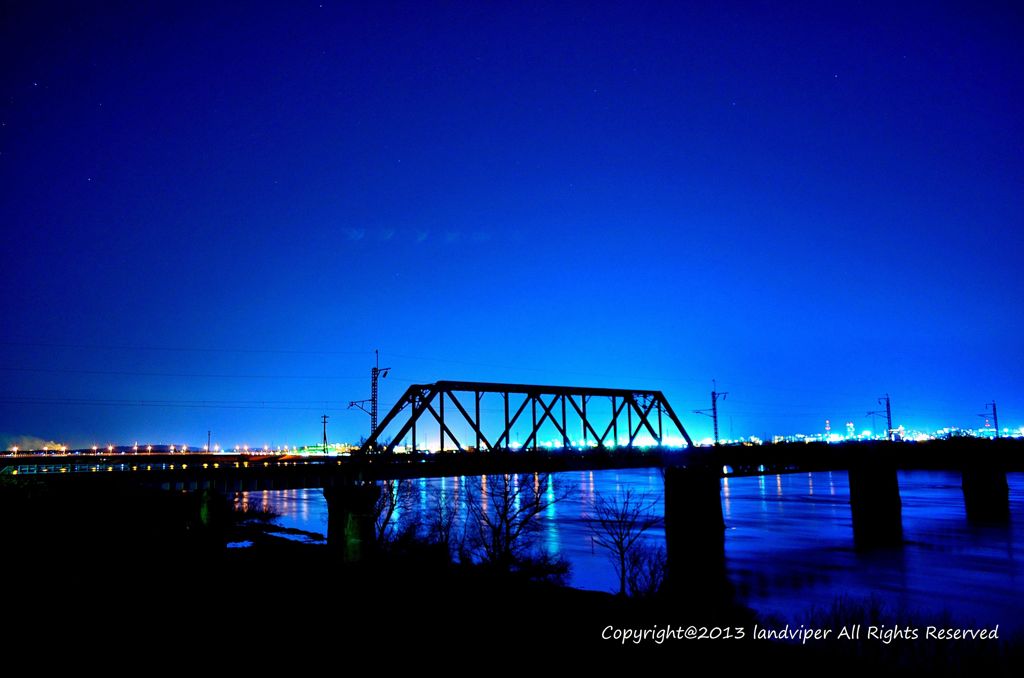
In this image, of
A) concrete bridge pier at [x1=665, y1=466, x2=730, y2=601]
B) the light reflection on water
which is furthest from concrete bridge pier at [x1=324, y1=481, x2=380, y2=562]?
concrete bridge pier at [x1=665, y1=466, x2=730, y2=601]

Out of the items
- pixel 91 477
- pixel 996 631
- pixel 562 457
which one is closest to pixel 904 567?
pixel 996 631

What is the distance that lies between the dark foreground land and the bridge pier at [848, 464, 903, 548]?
145 feet

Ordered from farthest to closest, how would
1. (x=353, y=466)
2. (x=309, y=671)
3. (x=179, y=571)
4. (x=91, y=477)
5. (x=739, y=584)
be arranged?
(x=353, y=466), (x=91, y=477), (x=739, y=584), (x=179, y=571), (x=309, y=671)

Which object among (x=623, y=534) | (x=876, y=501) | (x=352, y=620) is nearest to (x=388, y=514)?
(x=623, y=534)

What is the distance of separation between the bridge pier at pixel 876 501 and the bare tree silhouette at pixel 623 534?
20567 millimetres

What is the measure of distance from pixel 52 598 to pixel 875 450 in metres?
70.1

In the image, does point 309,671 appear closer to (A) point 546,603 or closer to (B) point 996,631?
(A) point 546,603

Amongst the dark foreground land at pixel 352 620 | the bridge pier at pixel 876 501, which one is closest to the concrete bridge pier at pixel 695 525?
the dark foreground land at pixel 352 620

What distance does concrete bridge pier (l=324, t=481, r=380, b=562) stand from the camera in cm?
3662

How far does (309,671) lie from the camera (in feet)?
48.7

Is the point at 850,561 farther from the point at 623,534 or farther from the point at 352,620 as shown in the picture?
the point at 352,620

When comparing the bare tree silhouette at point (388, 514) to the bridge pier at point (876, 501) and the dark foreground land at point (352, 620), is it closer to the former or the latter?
the dark foreground land at point (352, 620)

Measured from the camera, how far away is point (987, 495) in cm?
7581

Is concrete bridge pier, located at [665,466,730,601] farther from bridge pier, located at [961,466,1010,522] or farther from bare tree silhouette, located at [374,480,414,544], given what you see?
bridge pier, located at [961,466,1010,522]
